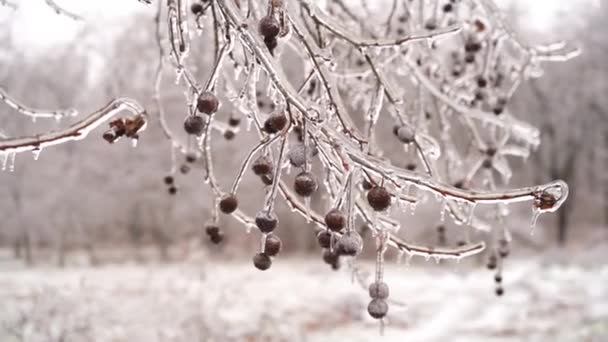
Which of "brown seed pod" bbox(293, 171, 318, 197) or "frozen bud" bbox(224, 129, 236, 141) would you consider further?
"frozen bud" bbox(224, 129, 236, 141)

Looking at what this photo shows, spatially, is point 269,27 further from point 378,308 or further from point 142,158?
point 142,158

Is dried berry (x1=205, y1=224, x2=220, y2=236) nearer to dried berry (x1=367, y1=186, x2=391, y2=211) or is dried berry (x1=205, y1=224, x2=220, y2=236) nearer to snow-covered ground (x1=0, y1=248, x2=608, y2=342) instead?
snow-covered ground (x1=0, y1=248, x2=608, y2=342)

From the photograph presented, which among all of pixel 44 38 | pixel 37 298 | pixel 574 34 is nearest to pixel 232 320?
pixel 37 298

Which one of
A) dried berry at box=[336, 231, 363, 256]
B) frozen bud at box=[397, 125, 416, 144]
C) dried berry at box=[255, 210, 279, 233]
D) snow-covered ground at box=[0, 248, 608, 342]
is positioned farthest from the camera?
snow-covered ground at box=[0, 248, 608, 342]

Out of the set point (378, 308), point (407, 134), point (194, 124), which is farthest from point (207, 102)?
point (407, 134)

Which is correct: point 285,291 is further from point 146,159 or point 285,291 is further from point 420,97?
point 420,97

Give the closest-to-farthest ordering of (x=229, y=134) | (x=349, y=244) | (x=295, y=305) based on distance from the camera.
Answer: (x=349, y=244), (x=229, y=134), (x=295, y=305)

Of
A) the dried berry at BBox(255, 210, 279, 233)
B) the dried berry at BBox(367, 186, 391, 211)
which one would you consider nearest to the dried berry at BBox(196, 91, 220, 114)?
the dried berry at BBox(255, 210, 279, 233)
